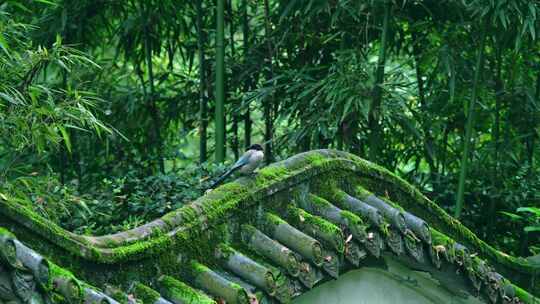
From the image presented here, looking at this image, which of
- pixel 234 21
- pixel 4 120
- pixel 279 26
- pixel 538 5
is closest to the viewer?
pixel 4 120

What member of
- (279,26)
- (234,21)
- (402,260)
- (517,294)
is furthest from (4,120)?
(234,21)

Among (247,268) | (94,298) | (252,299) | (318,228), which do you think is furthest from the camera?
(318,228)

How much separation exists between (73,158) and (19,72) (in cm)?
346

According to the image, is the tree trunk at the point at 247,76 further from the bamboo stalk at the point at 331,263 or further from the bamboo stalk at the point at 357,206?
the bamboo stalk at the point at 331,263

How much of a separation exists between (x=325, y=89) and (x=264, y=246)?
9.91 ft

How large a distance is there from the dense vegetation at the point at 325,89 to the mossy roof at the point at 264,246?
5.86 ft

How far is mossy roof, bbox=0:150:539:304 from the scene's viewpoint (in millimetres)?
4195

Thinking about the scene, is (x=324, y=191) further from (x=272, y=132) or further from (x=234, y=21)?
(x=234, y=21)

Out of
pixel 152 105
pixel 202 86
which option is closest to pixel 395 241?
pixel 202 86

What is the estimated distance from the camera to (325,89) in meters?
8.03

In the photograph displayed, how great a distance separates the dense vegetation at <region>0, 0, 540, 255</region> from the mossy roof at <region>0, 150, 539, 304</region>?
179 centimetres

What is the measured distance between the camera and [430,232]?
5.89m

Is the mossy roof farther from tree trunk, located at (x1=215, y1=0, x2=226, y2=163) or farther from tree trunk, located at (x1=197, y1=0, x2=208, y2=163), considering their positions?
tree trunk, located at (x1=197, y1=0, x2=208, y2=163)

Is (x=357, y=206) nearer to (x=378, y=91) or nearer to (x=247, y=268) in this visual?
(x=247, y=268)
